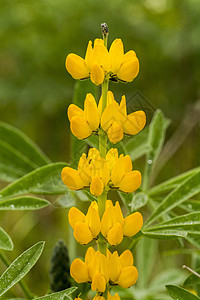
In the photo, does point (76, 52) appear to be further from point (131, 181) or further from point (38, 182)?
point (131, 181)

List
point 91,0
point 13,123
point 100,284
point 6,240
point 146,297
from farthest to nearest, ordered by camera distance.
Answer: point 13,123 → point 91,0 → point 146,297 → point 6,240 → point 100,284

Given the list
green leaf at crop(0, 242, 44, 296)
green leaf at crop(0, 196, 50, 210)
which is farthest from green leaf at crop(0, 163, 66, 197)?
green leaf at crop(0, 242, 44, 296)

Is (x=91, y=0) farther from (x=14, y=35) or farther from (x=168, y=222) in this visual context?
(x=168, y=222)

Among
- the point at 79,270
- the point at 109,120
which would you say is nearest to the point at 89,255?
the point at 79,270

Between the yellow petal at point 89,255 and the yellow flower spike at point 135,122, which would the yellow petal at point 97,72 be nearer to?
the yellow flower spike at point 135,122

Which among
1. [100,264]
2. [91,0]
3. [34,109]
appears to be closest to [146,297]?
[100,264]

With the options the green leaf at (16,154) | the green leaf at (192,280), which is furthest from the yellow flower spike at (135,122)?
the green leaf at (16,154)
